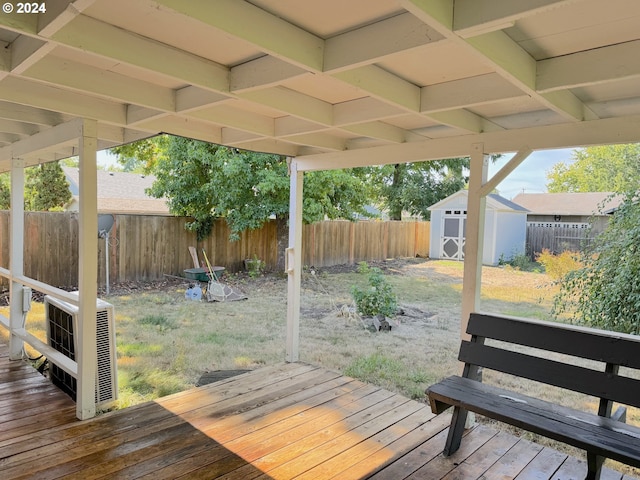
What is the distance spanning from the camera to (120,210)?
13.2 m

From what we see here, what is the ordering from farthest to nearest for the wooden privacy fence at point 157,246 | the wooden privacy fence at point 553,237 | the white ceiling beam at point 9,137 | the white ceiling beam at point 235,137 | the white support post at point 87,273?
the wooden privacy fence at point 553,237
the wooden privacy fence at point 157,246
the white ceiling beam at point 9,137
the white ceiling beam at point 235,137
the white support post at point 87,273

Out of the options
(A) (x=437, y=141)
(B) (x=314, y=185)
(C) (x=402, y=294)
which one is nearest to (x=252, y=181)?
(B) (x=314, y=185)

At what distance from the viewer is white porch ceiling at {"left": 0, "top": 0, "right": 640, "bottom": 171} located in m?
1.42

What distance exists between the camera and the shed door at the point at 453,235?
13.4 metres

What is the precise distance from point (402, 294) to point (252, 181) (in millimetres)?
3670

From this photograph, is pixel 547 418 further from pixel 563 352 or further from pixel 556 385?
pixel 563 352

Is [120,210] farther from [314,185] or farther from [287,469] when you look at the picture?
[287,469]

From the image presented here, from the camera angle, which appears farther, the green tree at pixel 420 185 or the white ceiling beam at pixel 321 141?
the green tree at pixel 420 185

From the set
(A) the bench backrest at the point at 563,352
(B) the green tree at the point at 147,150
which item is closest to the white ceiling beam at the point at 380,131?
(A) the bench backrest at the point at 563,352

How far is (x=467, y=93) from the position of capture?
2152mm

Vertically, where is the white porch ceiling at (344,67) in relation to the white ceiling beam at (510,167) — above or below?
above

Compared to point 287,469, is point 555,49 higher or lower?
higher

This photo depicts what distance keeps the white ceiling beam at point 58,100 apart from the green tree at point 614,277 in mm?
4876

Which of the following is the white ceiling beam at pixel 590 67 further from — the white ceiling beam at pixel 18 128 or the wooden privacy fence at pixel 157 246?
the wooden privacy fence at pixel 157 246
